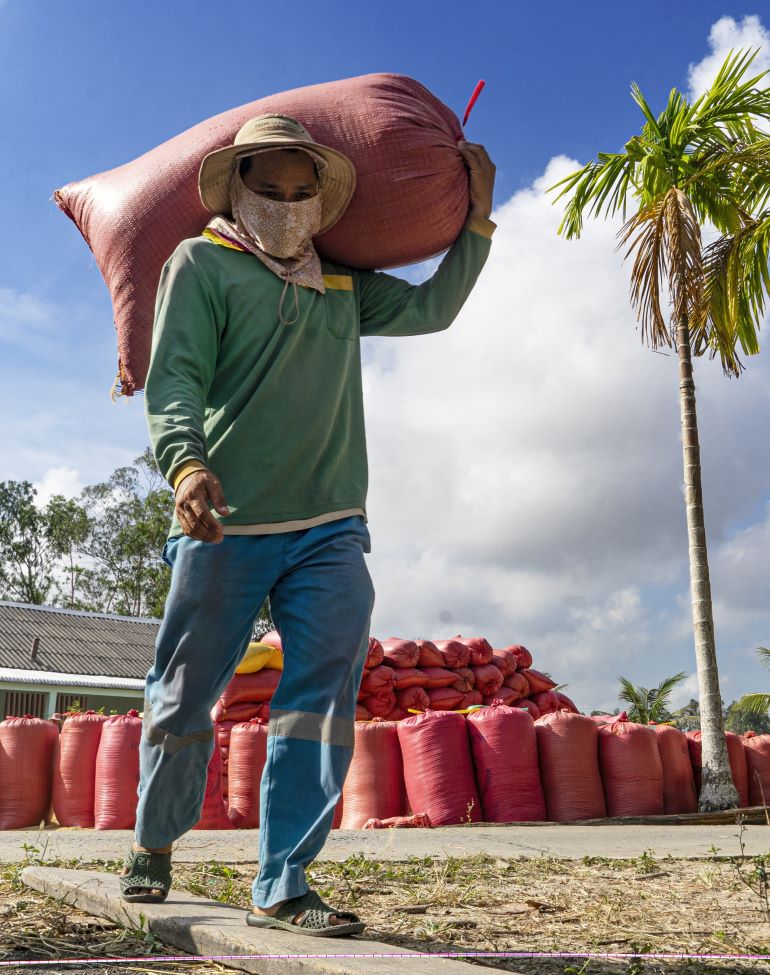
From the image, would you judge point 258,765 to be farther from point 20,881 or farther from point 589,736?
point 20,881

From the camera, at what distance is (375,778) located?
21.6 ft

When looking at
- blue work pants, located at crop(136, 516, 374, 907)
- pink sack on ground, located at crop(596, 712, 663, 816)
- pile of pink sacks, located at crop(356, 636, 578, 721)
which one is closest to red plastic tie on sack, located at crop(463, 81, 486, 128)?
blue work pants, located at crop(136, 516, 374, 907)

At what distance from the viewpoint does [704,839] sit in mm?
5793

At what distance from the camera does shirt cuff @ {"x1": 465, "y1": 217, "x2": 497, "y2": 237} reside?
3.00 metres

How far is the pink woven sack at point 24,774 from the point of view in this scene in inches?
298

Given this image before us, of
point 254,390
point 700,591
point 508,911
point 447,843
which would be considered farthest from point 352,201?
point 700,591

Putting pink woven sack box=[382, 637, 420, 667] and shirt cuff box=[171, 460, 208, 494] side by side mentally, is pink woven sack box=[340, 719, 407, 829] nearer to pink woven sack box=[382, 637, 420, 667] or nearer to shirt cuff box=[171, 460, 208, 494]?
pink woven sack box=[382, 637, 420, 667]

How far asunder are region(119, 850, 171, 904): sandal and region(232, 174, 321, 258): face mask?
165 centimetres

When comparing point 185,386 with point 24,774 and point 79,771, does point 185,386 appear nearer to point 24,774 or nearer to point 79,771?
point 79,771

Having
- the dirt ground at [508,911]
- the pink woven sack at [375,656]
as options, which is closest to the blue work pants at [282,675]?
the dirt ground at [508,911]

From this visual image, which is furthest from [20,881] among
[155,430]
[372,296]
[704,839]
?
[704,839]

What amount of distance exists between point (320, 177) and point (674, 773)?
699 cm

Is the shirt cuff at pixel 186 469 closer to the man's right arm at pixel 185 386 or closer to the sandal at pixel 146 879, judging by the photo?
the man's right arm at pixel 185 386

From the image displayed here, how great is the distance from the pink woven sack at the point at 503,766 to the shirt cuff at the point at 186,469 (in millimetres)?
4738
